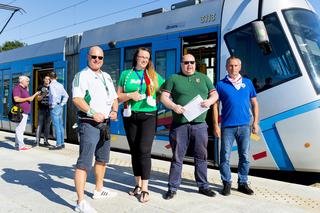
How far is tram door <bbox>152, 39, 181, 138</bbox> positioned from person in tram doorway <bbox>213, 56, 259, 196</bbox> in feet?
7.71

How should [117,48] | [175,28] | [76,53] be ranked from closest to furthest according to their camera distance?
[175,28] < [117,48] < [76,53]

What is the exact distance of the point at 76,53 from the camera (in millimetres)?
10141

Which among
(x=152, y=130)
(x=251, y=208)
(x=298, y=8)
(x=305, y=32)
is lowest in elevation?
(x=251, y=208)

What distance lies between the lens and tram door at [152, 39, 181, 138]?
7066mm

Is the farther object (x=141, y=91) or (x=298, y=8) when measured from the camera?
(x=298, y=8)

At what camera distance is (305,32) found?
595 centimetres

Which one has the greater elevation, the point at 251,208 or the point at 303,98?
the point at 303,98

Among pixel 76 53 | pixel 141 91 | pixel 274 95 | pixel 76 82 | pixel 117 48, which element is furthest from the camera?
pixel 76 53

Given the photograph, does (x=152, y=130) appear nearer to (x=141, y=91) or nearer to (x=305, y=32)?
(x=141, y=91)

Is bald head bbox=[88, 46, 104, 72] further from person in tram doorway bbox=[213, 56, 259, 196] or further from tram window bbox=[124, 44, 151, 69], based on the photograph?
tram window bbox=[124, 44, 151, 69]

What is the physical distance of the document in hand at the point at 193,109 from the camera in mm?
4371

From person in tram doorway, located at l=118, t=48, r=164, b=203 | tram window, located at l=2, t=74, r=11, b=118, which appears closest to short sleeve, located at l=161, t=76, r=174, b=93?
person in tram doorway, located at l=118, t=48, r=164, b=203

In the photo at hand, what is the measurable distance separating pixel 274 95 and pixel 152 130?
2292mm

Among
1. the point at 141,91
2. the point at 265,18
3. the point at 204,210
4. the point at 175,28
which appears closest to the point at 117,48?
the point at 175,28
